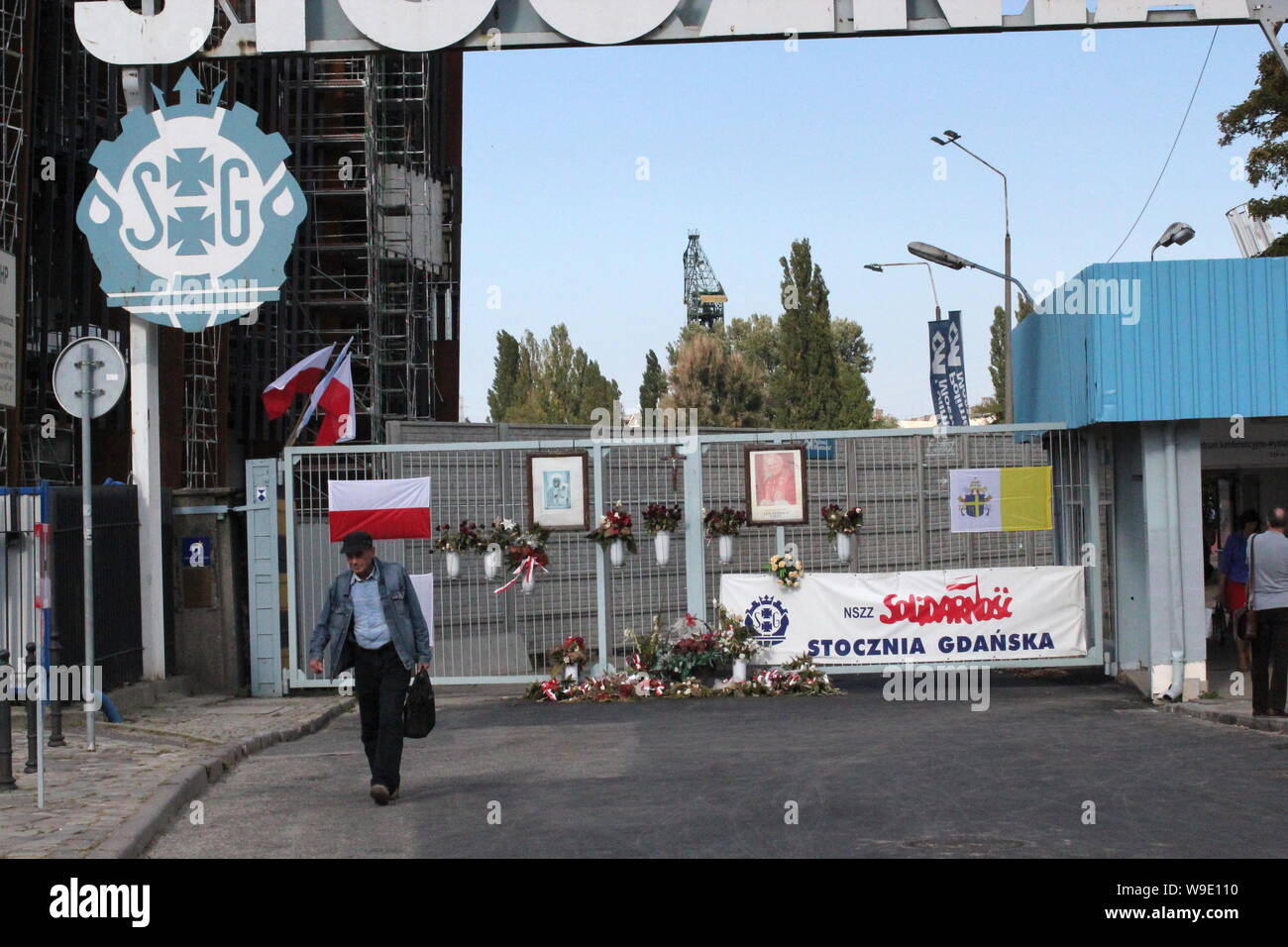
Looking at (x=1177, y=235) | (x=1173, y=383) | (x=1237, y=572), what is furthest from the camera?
(x=1177, y=235)

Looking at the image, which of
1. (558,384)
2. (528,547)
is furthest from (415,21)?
(558,384)

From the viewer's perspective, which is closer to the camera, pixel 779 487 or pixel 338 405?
pixel 779 487

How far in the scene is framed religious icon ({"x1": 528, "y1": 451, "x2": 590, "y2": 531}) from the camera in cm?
1775

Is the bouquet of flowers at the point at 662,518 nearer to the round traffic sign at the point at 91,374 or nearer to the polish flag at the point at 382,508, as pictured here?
the polish flag at the point at 382,508

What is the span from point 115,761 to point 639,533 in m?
12.7

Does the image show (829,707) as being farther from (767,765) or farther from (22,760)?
(22,760)

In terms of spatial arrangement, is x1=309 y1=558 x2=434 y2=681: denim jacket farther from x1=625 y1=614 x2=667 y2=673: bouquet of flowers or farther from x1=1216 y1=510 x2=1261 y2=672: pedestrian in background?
x1=1216 y1=510 x2=1261 y2=672: pedestrian in background

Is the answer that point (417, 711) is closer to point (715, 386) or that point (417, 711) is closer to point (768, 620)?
point (768, 620)

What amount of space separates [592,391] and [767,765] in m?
66.7

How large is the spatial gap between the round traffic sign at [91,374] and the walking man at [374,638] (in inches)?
114

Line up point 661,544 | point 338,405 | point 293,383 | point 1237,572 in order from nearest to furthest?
point 1237,572
point 661,544
point 293,383
point 338,405

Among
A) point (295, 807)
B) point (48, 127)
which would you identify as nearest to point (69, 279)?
point (48, 127)

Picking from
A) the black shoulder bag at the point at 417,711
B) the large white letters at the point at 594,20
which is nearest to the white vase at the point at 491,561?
the large white letters at the point at 594,20

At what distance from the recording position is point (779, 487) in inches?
698
